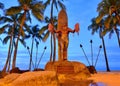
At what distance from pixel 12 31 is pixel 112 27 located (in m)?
17.2

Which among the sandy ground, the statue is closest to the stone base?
the sandy ground

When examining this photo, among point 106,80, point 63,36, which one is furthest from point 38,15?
point 106,80

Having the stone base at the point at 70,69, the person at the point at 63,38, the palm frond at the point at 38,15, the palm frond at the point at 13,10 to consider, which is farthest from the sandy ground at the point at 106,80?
the palm frond at the point at 13,10

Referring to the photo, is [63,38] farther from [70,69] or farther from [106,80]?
[106,80]

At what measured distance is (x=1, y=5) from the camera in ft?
109

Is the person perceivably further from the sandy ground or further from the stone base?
the sandy ground

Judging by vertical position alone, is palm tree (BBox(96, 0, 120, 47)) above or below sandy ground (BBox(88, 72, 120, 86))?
above

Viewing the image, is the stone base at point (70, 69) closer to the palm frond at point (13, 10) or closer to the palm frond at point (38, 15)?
the palm frond at point (38, 15)

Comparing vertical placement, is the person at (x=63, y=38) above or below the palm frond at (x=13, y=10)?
below

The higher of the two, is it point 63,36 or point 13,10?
point 13,10

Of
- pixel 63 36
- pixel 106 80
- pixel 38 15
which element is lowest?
pixel 106 80

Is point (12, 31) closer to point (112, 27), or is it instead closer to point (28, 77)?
point (112, 27)

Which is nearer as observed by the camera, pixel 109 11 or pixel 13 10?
pixel 13 10

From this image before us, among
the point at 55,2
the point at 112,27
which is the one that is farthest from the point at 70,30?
the point at 112,27
